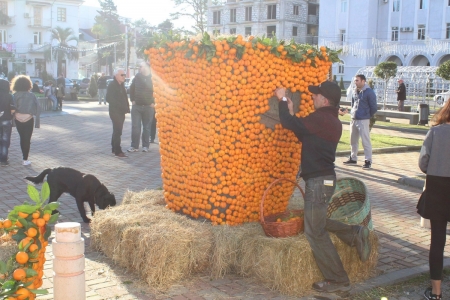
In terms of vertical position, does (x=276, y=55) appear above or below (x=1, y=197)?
above

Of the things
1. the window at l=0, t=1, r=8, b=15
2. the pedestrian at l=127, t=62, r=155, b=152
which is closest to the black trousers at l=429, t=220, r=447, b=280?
the pedestrian at l=127, t=62, r=155, b=152

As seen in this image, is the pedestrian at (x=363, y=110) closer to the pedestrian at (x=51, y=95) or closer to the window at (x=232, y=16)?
the pedestrian at (x=51, y=95)

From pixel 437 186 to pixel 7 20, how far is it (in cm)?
5774

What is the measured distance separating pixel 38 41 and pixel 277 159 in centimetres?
5807

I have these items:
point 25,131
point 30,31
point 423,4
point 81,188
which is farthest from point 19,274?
point 30,31

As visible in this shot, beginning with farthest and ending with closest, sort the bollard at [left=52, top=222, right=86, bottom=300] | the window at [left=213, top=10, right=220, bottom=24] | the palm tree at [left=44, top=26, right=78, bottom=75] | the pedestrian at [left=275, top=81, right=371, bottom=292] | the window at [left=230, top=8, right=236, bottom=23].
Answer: the window at [left=213, top=10, right=220, bottom=24]
the window at [left=230, top=8, right=236, bottom=23]
the palm tree at [left=44, top=26, right=78, bottom=75]
the pedestrian at [left=275, top=81, right=371, bottom=292]
the bollard at [left=52, top=222, right=86, bottom=300]

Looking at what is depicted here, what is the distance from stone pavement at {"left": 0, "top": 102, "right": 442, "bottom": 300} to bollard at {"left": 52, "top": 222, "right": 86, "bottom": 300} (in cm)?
80

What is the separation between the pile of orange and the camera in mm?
5195

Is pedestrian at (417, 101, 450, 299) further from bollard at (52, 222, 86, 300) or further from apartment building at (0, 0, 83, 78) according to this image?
apartment building at (0, 0, 83, 78)

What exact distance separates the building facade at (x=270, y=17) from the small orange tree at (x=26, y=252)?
61492 millimetres

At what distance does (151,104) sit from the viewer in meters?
11.9

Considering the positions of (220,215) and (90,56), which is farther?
(90,56)

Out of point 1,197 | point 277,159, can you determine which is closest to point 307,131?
point 277,159

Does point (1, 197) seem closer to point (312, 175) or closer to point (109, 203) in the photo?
point (109, 203)
